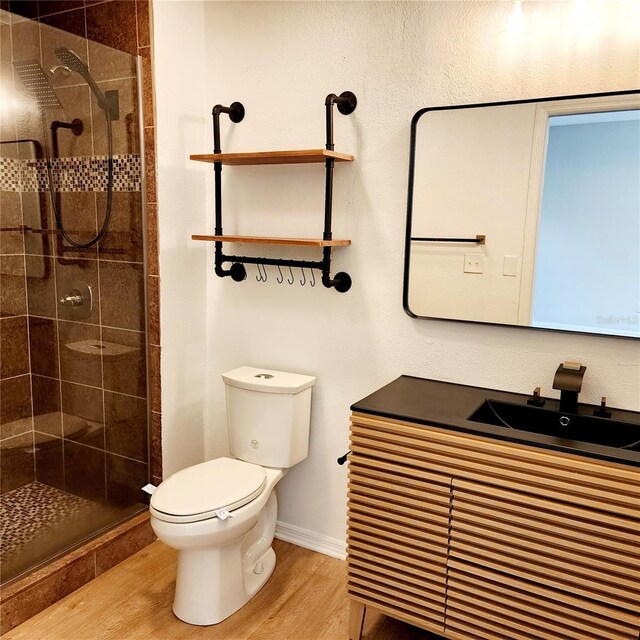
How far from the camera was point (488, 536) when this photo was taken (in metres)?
1.70

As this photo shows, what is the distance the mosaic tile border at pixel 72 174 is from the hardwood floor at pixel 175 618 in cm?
159

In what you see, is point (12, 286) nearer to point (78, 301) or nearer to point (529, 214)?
point (78, 301)

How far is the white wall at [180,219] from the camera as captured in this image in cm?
245

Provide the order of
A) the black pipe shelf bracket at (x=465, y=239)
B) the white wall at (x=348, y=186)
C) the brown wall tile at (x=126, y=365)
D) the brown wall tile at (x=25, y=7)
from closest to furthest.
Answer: the white wall at (x=348, y=186) < the black pipe shelf bracket at (x=465, y=239) < the brown wall tile at (x=126, y=365) < the brown wall tile at (x=25, y=7)

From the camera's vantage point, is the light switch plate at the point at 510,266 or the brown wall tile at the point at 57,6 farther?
the brown wall tile at the point at 57,6

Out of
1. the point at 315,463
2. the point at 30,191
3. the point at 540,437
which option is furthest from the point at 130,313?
the point at 540,437

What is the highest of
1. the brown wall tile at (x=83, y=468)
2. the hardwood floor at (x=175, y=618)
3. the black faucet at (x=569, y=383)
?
the black faucet at (x=569, y=383)

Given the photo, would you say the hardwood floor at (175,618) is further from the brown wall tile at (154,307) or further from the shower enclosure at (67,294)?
the brown wall tile at (154,307)

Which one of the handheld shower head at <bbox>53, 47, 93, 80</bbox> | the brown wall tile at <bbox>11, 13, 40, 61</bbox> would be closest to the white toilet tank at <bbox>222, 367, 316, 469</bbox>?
the handheld shower head at <bbox>53, 47, 93, 80</bbox>

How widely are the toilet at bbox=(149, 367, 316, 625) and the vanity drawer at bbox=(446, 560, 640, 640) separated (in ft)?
2.50

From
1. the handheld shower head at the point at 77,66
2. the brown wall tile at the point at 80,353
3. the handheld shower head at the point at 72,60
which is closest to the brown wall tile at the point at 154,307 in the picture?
the brown wall tile at the point at 80,353

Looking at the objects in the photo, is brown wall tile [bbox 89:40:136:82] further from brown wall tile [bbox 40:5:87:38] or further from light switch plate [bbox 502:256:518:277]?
light switch plate [bbox 502:256:518:277]

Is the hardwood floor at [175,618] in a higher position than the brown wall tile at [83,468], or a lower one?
lower

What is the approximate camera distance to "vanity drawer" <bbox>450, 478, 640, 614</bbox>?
1532mm
